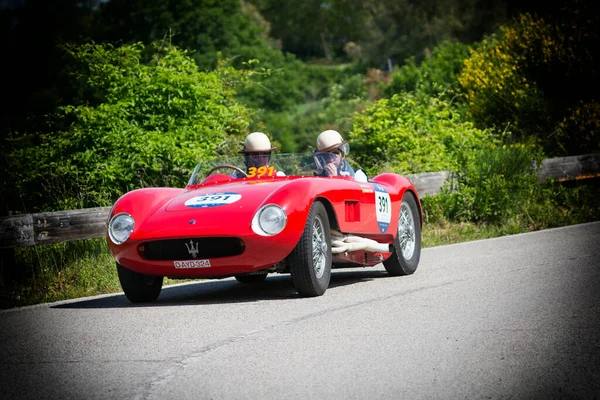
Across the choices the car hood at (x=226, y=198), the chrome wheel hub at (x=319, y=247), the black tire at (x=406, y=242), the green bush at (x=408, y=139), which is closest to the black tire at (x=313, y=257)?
the chrome wheel hub at (x=319, y=247)

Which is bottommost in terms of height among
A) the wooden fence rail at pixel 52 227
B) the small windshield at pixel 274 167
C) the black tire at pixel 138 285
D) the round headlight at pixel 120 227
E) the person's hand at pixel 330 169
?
the black tire at pixel 138 285

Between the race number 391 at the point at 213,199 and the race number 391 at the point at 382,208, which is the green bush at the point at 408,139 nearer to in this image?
the race number 391 at the point at 382,208

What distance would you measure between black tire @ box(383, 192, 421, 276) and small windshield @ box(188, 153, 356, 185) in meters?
1.18

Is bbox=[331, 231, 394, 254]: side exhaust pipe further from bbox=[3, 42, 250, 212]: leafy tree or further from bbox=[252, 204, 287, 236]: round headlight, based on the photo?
bbox=[3, 42, 250, 212]: leafy tree

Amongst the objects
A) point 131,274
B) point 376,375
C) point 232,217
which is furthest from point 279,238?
point 376,375

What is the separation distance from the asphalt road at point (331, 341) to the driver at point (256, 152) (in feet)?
3.83

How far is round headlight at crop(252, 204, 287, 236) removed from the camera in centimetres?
757

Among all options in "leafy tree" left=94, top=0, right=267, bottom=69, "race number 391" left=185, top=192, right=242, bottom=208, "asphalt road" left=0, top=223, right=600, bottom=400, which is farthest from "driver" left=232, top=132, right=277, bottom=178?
"leafy tree" left=94, top=0, right=267, bottom=69

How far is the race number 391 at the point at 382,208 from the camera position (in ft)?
30.2

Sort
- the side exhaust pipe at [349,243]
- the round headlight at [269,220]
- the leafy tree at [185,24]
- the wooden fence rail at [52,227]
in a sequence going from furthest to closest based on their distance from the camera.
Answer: the leafy tree at [185,24], the wooden fence rail at [52,227], the side exhaust pipe at [349,243], the round headlight at [269,220]

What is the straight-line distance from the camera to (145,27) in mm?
53250

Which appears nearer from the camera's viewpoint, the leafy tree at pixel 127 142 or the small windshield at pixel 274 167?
the small windshield at pixel 274 167

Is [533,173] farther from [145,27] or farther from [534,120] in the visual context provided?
[145,27]

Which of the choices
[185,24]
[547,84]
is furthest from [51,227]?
[185,24]
